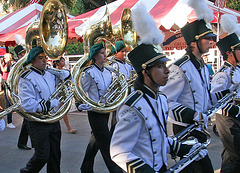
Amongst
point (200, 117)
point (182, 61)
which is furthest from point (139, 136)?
point (182, 61)

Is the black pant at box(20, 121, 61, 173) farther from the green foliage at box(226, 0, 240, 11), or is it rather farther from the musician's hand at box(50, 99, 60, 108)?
the green foliage at box(226, 0, 240, 11)

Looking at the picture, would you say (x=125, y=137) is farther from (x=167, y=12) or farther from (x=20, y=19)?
(x=20, y=19)

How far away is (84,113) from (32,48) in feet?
19.0

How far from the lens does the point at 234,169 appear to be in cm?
391

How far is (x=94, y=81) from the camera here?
441 centimetres

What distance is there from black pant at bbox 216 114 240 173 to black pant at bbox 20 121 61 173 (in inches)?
84.1

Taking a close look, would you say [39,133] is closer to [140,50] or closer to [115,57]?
[140,50]

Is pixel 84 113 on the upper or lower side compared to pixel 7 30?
lower

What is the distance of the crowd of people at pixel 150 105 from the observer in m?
2.25

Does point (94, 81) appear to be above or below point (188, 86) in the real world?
below

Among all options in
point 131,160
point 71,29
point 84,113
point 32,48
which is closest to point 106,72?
point 32,48

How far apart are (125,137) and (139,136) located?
0.46 feet

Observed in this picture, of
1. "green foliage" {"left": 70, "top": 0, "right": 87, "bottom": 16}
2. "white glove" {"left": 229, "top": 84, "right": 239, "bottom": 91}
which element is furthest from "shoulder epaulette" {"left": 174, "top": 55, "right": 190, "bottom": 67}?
"green foliage" {"left": 70, "top": 0, "right": 87, "bottom": 16}

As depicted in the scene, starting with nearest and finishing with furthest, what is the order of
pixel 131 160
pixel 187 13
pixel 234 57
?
pixel 131 160
pixel 234 57
pixel 187 13
